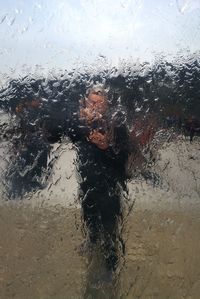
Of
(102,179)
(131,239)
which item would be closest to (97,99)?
(102,179)

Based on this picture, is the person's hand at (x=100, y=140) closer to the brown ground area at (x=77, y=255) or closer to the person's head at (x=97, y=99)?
the person's head at (x=97, y=99)

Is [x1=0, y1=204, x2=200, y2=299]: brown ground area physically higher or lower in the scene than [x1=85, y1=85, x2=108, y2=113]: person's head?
lower

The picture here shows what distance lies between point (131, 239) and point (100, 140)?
1.34ft

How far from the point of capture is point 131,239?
232cm

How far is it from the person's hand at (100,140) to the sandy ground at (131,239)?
103mm

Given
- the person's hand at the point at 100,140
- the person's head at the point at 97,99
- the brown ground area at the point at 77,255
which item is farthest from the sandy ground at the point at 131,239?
the person's head at the point at 97,99

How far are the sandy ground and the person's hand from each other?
0.34ft

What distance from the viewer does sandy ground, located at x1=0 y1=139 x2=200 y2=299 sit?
230 centimetres

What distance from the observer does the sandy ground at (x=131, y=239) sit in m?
2.30

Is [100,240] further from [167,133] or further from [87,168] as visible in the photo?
[167,133]

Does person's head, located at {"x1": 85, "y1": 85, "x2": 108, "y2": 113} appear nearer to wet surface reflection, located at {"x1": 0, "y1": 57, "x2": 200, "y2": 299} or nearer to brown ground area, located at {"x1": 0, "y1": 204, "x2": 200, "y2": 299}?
wet surface reflection, located at {"x1": 0, "y1": 57, "x2": 200, "y2": 299}

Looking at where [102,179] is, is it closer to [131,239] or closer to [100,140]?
[100,140]

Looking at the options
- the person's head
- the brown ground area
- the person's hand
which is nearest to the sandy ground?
the brown ground area

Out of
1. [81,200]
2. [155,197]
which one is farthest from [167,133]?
[81,200]
